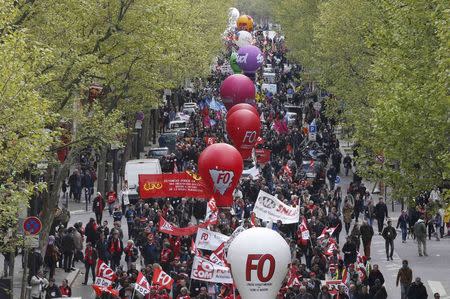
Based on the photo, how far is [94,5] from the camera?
42.7m

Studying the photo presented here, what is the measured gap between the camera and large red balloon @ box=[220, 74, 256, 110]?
259 ft

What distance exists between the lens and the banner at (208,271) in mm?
34219

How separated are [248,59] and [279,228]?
2133 inches

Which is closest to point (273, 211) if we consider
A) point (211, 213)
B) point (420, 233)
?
point (211, 213)

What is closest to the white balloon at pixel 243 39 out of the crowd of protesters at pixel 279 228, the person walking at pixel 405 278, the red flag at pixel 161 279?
the crowd of protesters at pixel 279 228

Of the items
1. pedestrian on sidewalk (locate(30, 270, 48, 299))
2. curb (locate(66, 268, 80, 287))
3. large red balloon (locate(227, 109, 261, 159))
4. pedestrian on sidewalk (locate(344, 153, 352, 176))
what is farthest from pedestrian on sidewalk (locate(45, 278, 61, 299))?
pedestrian on sidewalk (locate(344, 153, 352, 176))

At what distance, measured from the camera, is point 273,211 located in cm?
4288

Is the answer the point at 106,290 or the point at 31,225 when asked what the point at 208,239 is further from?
the point at 31,225

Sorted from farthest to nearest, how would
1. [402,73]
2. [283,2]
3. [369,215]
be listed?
1. [283,2]
2. [369,215]
3. [402,73]

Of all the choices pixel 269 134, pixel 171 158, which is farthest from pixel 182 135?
pixel 171 158

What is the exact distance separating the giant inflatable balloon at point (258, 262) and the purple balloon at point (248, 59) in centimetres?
6535

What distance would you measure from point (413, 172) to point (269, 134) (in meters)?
37.1

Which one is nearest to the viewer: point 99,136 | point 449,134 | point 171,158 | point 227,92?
point 449,134

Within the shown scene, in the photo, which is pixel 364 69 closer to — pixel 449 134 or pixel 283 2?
pixel 449 134
